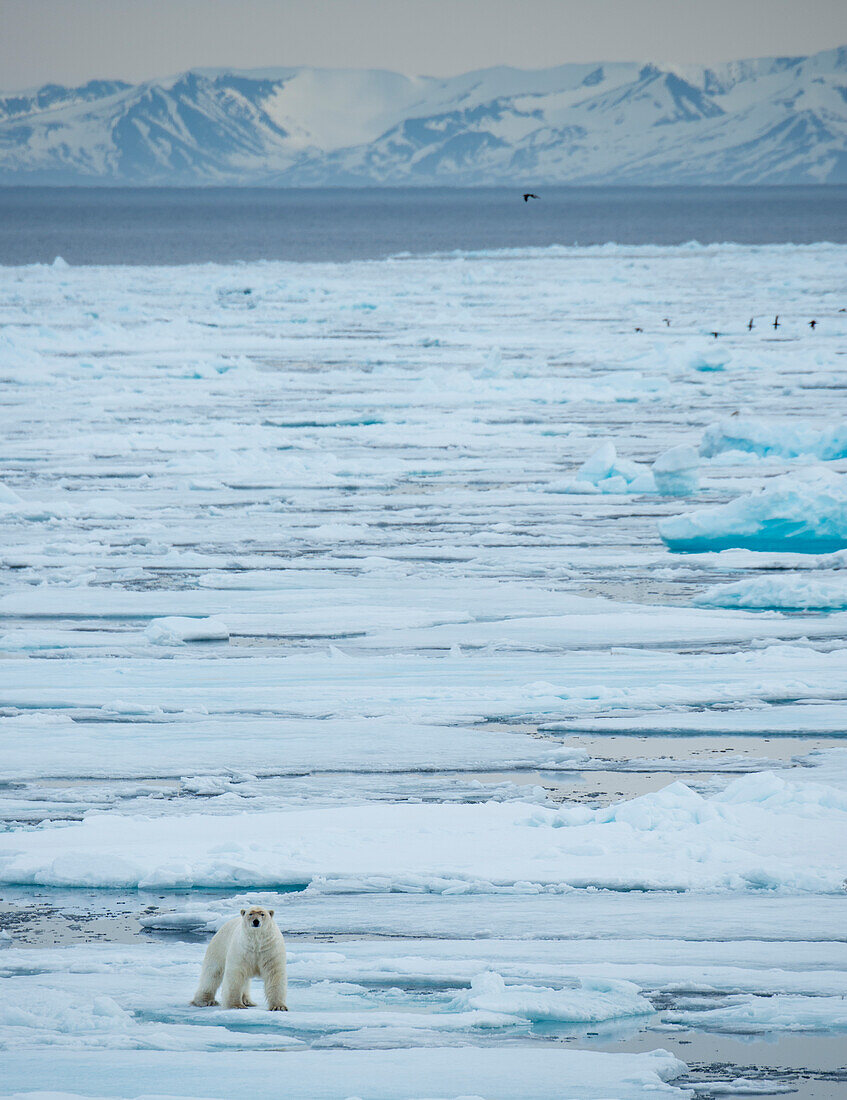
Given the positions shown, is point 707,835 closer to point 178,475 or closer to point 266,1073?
point 266,1073

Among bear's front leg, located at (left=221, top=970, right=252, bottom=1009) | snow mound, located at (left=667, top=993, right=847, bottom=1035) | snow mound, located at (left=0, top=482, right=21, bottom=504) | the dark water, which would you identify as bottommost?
snow mound, located at (left=667, top=993, right=847, bottom=1035)

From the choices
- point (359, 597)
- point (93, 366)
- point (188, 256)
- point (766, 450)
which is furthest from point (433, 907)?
point (188, 256)

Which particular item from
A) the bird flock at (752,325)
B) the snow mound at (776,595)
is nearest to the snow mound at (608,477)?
the snow mound at (776,595)

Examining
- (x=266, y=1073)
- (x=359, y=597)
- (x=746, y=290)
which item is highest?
(x=746, y=290)

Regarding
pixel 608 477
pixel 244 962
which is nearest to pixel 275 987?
pixel 244 962

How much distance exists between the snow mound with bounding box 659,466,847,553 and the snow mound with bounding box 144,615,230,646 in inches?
116

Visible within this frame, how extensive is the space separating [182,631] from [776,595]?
2.86 meters

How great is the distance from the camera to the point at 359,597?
281 inches

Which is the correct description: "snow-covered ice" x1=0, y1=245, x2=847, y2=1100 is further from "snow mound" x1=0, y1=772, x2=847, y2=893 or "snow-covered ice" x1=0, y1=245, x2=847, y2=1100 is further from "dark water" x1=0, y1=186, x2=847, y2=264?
"dark water" x1=0, y1=186, x2=847, y2=264

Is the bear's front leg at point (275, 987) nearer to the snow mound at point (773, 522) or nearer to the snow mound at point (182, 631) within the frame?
the snow mound at point (182, 631)

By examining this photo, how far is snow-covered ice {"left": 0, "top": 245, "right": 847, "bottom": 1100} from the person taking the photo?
3217 mm

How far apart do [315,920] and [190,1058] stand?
72cm

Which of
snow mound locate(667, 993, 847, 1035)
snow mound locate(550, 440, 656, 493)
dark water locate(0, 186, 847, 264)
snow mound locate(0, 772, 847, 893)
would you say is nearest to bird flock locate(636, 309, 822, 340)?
snow mound locate(550, 440, 656, 493)

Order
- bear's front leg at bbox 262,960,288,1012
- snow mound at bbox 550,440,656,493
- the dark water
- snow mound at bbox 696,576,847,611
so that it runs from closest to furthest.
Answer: bear's front leg at bbox 262,960,288,1012, snow mound at bbox 696,576,847,611, snow mound at bbox 550,440,656,493, the dark water
